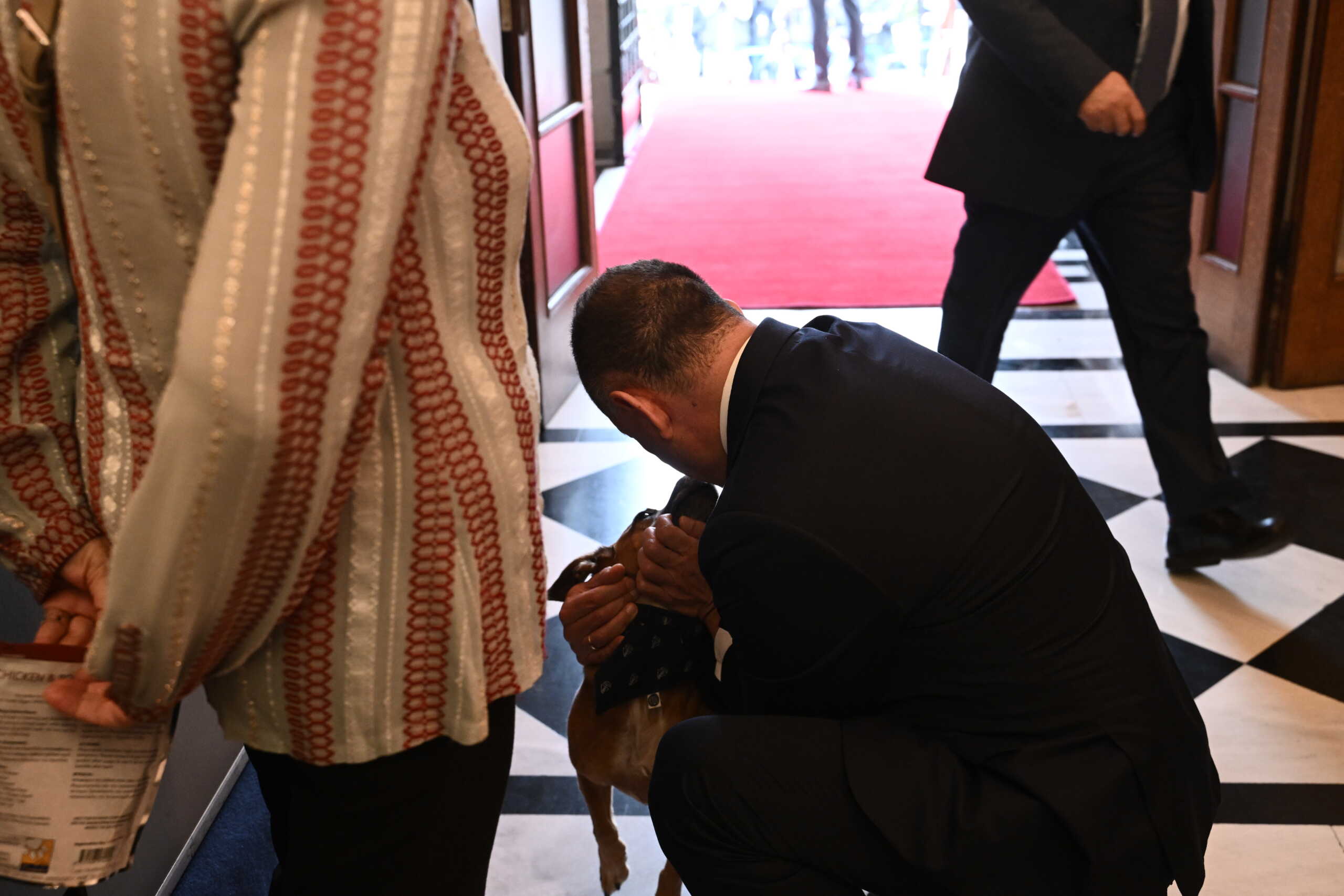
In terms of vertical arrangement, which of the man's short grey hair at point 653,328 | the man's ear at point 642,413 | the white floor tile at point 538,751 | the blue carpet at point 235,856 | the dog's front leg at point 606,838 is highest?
the man's short grey hair at point 653,328

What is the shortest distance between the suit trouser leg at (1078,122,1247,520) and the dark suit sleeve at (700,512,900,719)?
1258 mm

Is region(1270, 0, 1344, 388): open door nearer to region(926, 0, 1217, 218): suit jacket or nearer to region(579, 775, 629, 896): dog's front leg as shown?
region(926, 0, 1217, 218): suit jacket

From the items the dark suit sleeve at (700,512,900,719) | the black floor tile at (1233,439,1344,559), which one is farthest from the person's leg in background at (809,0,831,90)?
the dark suit sleeve at (700,512,900,719)

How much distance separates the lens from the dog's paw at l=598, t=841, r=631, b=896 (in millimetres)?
1533

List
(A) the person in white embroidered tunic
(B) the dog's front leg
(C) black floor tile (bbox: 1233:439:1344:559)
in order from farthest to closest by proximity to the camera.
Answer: (C) black floor tile (bbox: 1233:439:1344:559) < (B) the dog's front leg < (A) the person in white embroidered tunic

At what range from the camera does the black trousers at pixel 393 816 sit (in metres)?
0.77

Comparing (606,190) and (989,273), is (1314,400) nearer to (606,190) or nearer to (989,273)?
(989,273)

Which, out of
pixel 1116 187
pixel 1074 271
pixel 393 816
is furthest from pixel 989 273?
pixel 1074 271

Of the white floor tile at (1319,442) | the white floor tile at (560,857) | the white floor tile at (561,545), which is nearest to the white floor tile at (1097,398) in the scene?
the white floor tile at (1319,442)

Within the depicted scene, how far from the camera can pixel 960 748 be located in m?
1.14

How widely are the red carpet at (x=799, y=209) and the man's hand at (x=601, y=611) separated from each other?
282 centimetres

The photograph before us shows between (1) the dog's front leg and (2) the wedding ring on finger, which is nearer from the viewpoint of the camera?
(2) the wedding ring on finger

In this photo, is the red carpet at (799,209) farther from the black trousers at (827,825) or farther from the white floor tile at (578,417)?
the black trousers at (827,825)

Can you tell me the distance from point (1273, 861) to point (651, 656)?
0.87 metres
